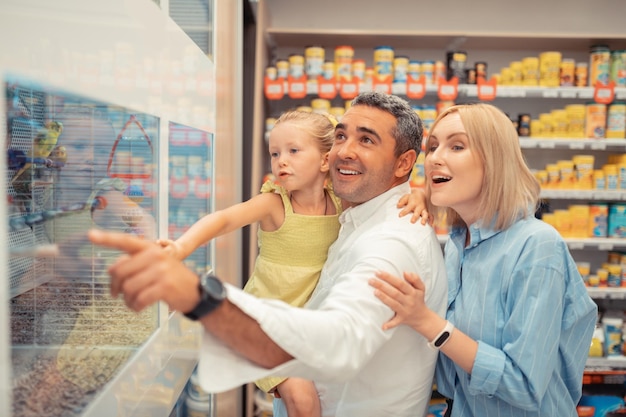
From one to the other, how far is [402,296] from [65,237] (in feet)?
2.38

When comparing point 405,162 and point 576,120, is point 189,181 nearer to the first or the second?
point 405,162

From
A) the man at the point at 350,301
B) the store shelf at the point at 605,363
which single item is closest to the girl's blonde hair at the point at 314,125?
the man at the point at 350,301

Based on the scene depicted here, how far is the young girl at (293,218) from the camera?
1698mm

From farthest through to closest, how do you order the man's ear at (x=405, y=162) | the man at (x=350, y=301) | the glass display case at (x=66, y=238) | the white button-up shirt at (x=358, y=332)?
the man's ear at (x=405, y=162) → the glass display case at (x=66, y=238) → the white button-up shirt at (x=358, y=332) → the man at (x=350, y=301)

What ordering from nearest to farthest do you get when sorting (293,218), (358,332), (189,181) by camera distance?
(358,332)
(293,218)
(189,181)

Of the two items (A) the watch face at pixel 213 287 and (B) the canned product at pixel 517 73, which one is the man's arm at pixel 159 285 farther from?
(B) the canned product at pixel 517 73

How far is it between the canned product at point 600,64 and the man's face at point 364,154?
9.64 ft

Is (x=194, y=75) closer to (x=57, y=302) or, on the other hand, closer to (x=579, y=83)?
(x=57, y=302)

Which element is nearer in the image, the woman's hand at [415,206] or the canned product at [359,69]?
the woman's hand at [415,206]

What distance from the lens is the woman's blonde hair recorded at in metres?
1.51

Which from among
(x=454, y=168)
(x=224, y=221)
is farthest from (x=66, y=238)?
(x=454, y=168)

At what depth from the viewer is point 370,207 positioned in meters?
1.55

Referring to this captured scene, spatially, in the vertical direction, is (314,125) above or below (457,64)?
below

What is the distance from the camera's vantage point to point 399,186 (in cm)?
160
